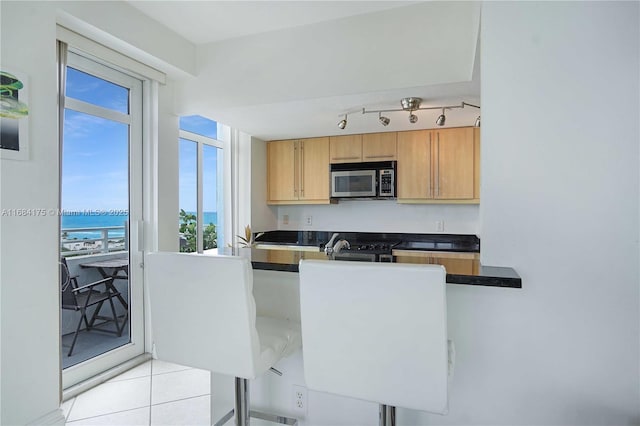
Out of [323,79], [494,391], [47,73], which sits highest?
[323,79]

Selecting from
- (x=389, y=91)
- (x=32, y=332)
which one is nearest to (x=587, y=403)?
(x=389, y=91)

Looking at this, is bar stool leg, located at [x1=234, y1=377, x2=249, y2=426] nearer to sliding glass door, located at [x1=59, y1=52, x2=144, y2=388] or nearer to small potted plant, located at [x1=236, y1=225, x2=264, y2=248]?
sliding glass door, located at [x1=59, y1=52, x2=144, y2=388]

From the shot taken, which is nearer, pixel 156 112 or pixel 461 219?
pixel 156 112

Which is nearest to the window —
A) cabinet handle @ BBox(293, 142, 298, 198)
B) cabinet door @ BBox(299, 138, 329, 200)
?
cabinet handle @ BBox(293, 142, 298, 198)

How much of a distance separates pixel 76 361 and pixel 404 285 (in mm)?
2609

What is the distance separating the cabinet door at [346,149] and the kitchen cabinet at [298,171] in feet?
0.27

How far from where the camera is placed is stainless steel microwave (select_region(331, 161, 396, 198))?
4031 millimetres

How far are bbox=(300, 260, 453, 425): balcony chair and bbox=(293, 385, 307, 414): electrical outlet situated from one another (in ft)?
1.94

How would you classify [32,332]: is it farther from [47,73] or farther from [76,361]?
[47,73]

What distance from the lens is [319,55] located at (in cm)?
276

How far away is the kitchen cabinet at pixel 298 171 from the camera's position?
4.36 metres

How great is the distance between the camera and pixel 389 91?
8.55ft

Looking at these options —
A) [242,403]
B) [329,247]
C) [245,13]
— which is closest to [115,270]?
[329,247]

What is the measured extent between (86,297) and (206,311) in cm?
186
